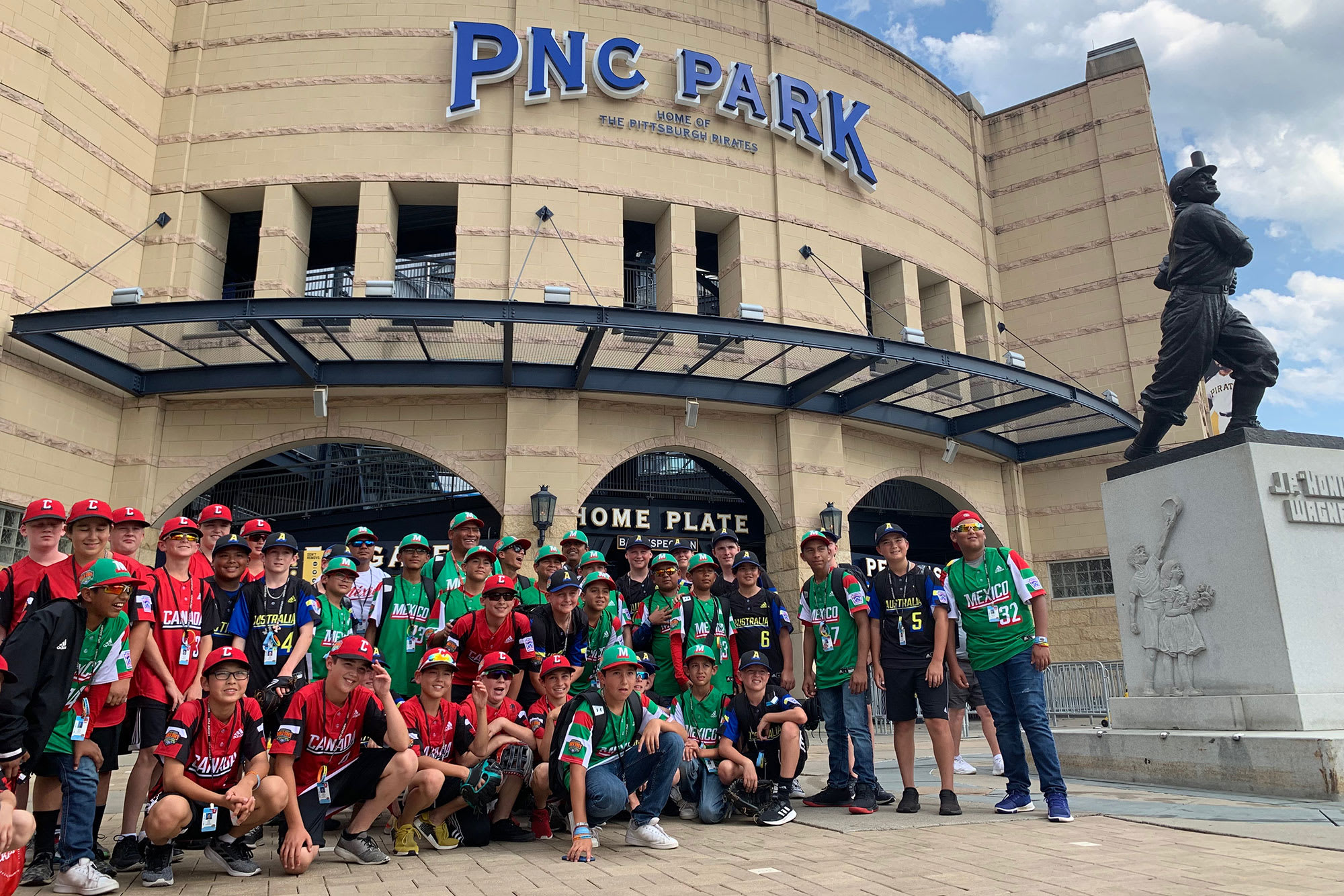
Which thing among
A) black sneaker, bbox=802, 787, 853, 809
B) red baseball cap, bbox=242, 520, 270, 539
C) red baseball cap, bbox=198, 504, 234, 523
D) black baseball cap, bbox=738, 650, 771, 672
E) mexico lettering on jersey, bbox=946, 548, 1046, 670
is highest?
red baseball cap, bbox=198, 504, 234, 523

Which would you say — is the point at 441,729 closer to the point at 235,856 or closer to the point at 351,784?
the point at 351,784

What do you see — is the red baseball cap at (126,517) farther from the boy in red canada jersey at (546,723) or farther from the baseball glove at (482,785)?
the boy in red canada jersey at (546,723)

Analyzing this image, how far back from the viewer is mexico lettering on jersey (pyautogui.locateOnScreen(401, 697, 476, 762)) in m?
5.36

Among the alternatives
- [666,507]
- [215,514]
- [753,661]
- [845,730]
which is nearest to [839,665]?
[845,730]

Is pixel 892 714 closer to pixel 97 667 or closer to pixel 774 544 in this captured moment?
pixel 97 667

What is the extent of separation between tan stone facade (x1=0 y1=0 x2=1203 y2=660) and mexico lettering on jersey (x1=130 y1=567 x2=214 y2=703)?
8.44 metres

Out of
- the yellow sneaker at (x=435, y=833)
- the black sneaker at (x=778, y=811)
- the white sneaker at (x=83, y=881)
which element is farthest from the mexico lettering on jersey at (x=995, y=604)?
the white sneaker at (x=83, y=881)

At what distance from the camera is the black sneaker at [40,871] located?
4.27m

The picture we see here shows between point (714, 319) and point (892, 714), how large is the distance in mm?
7545

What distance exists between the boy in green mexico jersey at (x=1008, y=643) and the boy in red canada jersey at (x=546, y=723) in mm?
2891

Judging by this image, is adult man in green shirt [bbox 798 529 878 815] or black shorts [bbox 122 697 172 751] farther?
adult man in green shirt [bbox 798 529 878 815]

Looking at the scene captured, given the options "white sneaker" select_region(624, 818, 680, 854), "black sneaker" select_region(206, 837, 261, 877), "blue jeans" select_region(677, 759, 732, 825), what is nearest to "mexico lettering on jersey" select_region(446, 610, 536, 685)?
"blue jeans" select_region(677, 759, 732, 825)

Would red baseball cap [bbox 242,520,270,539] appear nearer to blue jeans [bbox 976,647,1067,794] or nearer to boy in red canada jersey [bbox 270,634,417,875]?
boy in red canada jersey [bbox 270,634,417,875]

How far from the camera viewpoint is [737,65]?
17109mm
